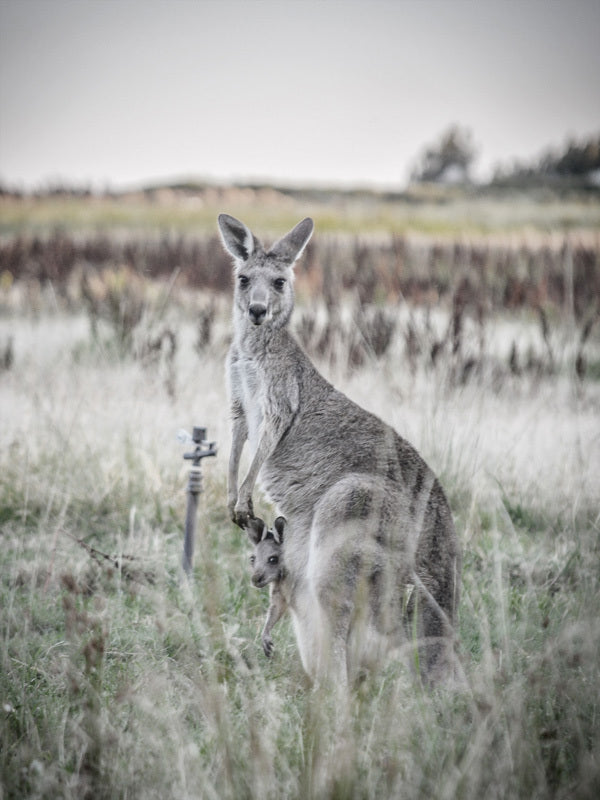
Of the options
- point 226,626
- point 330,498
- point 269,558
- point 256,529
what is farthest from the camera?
point 226,626

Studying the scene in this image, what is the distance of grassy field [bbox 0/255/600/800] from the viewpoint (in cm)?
195

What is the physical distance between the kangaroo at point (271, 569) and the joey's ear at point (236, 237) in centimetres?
114

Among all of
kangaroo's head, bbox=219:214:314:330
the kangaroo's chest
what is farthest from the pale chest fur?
kangaroo's head, bbox=219:214:314:330

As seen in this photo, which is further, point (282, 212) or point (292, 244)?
point (282, 212)

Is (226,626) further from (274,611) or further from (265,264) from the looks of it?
(265,264)

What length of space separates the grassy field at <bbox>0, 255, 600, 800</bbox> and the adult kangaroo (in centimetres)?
19

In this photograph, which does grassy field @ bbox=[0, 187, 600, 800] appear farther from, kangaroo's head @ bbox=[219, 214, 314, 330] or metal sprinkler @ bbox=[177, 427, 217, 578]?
kangaroo's head @ bbox=[219, 214, 314, 330]

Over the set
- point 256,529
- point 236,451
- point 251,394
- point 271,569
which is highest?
point 251,394

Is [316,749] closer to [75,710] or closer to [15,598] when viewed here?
[75,710]

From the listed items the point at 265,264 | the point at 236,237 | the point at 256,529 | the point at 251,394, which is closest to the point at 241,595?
the point at 256,529

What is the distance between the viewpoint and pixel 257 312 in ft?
9.23

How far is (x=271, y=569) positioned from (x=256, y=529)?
175 millimetres

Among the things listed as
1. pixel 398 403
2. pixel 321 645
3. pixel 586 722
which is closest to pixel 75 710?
pixel 321 645

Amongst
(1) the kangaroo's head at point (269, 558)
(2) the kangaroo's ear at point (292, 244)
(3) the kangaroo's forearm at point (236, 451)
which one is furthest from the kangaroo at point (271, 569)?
(2) the kangaroo's ear at point (292, 244)
